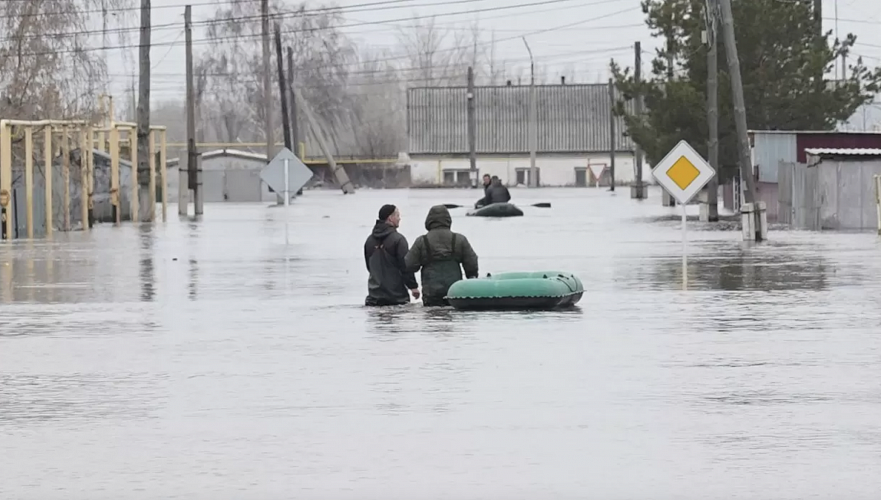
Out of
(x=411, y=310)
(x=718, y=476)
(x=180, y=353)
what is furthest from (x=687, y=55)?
(x=718, y=476)

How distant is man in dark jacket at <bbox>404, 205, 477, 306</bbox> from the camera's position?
20.5 m

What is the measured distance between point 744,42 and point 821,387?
43307mm

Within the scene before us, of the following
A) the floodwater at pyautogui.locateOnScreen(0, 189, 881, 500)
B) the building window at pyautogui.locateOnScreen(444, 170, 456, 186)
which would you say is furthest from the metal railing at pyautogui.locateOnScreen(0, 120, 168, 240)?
the building window at pyautogui.locateOnScreen(444, 170, 456, 186)

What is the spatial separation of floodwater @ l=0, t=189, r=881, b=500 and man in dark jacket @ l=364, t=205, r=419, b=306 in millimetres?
480

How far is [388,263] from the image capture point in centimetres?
2122

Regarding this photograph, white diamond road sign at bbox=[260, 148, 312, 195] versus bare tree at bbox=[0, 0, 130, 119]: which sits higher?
bare tree at bbox=[0, 0, 130, 119]

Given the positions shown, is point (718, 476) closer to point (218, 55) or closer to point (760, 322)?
point (760, 322)

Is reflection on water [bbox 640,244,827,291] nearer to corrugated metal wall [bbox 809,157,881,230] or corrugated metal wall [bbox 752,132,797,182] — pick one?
corrugated metal wall [bbox 809,157,881,230]

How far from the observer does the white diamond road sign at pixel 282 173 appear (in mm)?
41000

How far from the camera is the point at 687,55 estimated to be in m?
56.7

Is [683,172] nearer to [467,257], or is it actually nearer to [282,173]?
[467,257]

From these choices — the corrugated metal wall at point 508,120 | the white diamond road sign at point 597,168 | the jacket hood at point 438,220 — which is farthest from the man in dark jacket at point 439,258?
the corrugated metal wall at point 508,120

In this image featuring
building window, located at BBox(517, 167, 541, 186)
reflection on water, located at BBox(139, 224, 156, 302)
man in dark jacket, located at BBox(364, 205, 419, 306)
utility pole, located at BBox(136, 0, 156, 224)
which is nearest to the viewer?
man in dark jacket, located at BBox(364, 205, 419, 306)

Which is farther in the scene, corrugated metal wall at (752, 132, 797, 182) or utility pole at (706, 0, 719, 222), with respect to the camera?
corrugated metal wall at (752, 132, 797, 182)
